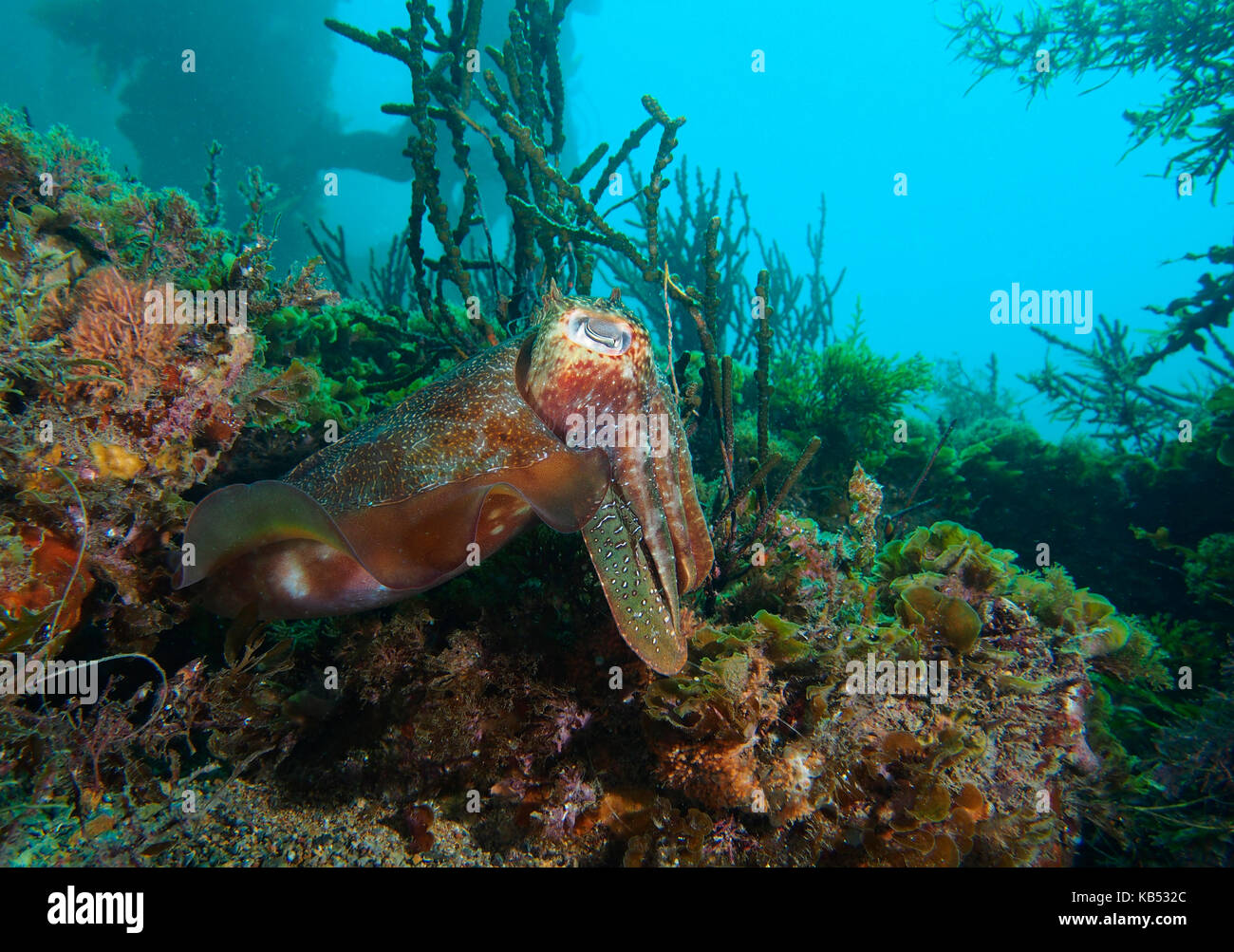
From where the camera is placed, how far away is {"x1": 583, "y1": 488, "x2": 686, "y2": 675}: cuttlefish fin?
2410mm

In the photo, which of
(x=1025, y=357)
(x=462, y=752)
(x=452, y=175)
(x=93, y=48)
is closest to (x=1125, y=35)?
(x=462, y=752)

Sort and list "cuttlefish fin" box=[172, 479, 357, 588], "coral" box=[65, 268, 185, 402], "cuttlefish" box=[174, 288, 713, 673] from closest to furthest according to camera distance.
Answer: "cuttlefish fin" box=[172, 479, 357, 588] < "cuttlefish" box=[174, 288, 713, 673] < "coral" box=[65, 268, 185, 402]

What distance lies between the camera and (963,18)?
42.3ft

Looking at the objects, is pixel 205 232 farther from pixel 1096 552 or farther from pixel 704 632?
pixel 1096 552

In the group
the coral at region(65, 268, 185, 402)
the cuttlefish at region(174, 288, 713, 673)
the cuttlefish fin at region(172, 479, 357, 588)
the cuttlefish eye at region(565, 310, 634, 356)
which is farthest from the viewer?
the coral at region(65, 268, 185, 402)

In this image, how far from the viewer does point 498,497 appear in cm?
252

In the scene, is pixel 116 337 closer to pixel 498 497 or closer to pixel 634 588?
pixel 498 497

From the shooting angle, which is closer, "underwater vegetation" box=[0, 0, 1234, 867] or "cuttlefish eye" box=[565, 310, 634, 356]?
"underwater vegetation" box=[0, 0, 1234, 867]

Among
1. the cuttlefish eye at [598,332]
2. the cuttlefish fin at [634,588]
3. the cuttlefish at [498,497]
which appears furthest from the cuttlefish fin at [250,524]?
the cuttlefish eye at [598,332]

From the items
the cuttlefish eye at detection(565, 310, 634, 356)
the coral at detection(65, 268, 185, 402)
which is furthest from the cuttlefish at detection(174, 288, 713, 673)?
the coral at detection(65, 268, 185, 402)

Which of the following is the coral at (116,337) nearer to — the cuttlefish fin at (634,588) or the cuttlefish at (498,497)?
the cuttlefish at (498,497)

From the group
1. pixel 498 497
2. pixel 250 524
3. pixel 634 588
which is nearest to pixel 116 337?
pixel 250 524

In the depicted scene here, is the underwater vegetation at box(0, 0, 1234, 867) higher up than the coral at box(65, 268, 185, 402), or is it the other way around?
the coral at box(65, 268, 185, 402)

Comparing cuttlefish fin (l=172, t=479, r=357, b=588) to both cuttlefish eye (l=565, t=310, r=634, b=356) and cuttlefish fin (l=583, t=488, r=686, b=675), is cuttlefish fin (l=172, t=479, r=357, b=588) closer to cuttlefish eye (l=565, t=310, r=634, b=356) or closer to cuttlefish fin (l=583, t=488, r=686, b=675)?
cuttlefish fin (l=583, t=488, r=686, b=675)
